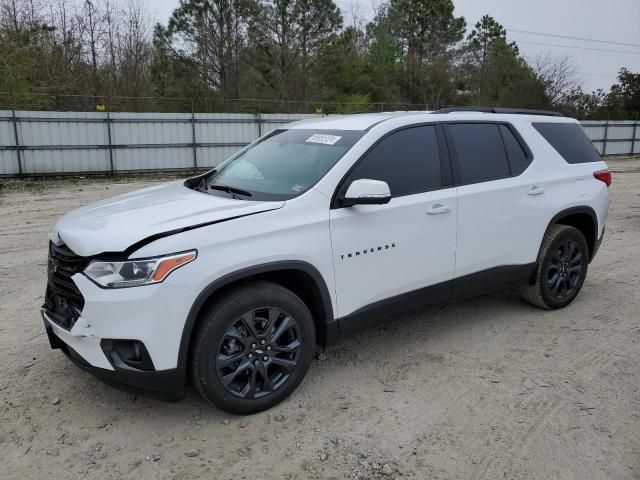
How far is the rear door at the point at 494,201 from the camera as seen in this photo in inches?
157

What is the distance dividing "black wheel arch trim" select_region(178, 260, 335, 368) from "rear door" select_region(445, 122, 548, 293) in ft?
3.99

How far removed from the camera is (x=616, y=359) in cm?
391

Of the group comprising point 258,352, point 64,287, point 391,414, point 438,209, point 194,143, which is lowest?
point 391,414

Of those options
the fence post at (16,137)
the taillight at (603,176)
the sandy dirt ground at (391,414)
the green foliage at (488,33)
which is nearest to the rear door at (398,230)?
the sandy dirt ground at (391,414)

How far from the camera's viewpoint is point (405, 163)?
3.72 metres

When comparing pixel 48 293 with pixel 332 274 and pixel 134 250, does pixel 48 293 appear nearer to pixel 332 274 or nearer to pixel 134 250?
pixel 134 250

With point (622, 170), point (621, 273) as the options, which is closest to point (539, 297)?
point (621, 273)

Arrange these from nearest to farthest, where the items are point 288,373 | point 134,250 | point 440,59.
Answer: point 134,250, point 288,373, point 440,59

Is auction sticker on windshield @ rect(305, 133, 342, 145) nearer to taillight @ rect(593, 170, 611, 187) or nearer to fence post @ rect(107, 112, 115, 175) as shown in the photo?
taillight @ rect(593, 170, 611, 187)

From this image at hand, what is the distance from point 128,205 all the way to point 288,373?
151cm

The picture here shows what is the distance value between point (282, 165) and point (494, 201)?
167cm

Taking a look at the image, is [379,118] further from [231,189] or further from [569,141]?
[569,141]

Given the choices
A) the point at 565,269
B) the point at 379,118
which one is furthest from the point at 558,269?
the point at 379,118

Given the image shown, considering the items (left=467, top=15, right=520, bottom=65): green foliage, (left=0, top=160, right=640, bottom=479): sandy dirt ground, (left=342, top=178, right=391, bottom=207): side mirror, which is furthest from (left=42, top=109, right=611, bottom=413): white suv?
(left=467, top=15, right=520, bottom=65): green foliage
